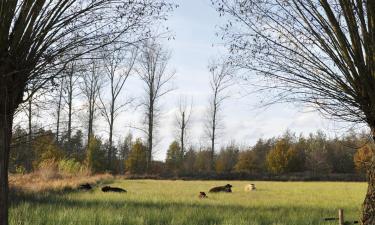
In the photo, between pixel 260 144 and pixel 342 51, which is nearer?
pixel 342 51

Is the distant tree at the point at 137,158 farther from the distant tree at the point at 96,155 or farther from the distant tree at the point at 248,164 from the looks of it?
the distant tree at the point at 248,164

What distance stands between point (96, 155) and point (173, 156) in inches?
723

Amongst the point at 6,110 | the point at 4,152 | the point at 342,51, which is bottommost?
the point at 4,152

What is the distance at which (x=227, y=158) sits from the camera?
217 feet

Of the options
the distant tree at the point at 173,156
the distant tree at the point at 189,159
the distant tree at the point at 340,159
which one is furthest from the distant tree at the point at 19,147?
the distant tree at the point at 340,159

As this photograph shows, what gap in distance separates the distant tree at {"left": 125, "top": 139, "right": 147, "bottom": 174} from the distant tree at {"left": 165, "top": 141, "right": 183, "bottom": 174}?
3.60 m

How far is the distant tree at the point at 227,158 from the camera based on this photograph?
62.3 meters

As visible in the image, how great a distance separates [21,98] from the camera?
15.9 ft

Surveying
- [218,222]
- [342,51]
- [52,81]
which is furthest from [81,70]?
[218,222]

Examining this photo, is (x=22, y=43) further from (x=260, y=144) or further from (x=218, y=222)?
(x=260, y=144)

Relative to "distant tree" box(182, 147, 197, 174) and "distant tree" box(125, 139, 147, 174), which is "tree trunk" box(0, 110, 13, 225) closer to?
"distant tree" box(125, 139, 147, 174)

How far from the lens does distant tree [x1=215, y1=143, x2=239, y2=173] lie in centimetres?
6232

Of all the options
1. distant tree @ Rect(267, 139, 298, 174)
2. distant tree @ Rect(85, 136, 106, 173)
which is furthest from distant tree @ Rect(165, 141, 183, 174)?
distant tree @ Rect(267, 139, 298, 174)

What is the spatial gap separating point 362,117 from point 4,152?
14.4 ft
